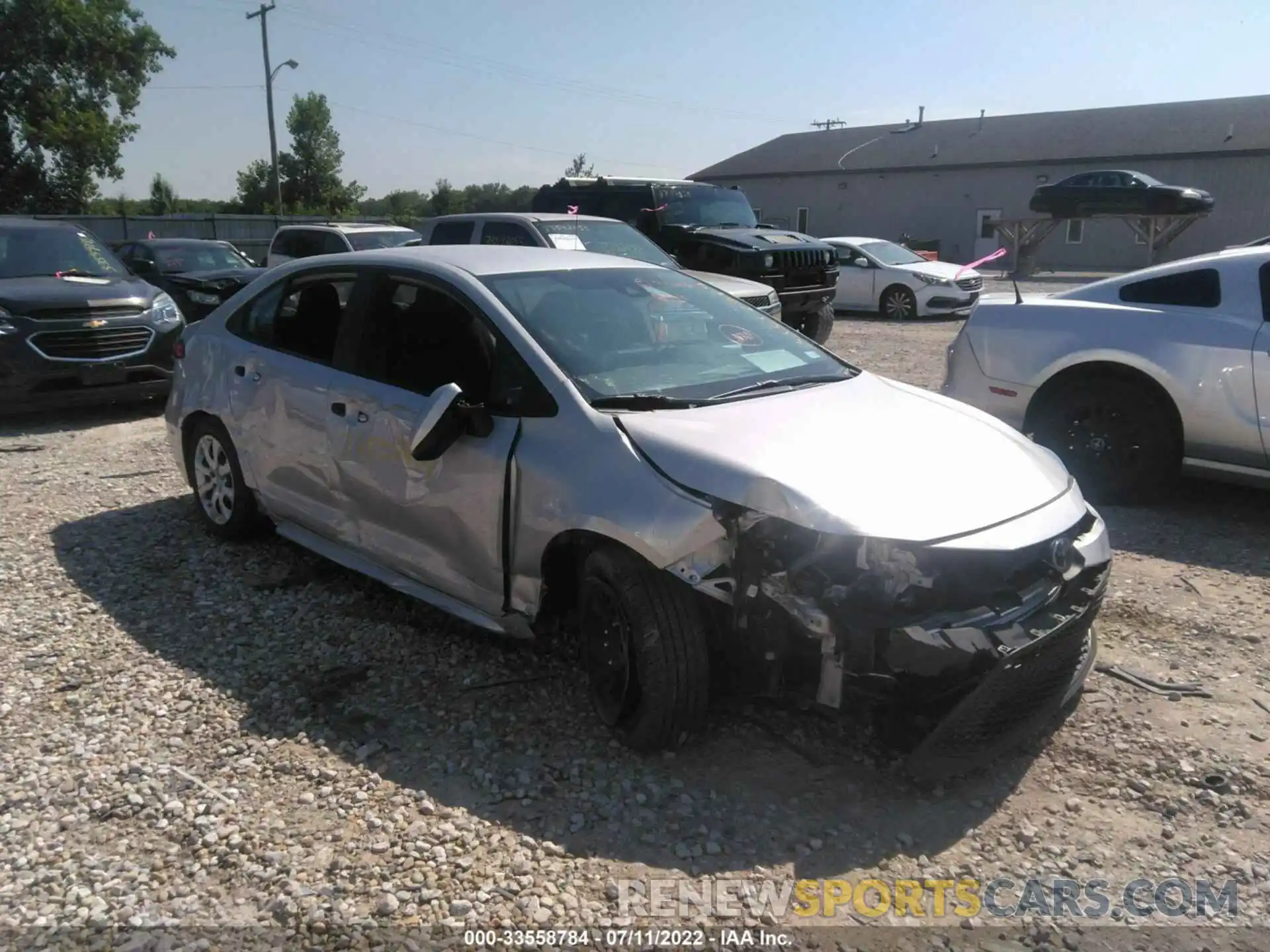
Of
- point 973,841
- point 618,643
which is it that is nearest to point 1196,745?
point 973,841

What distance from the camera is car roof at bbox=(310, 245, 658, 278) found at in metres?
4.19

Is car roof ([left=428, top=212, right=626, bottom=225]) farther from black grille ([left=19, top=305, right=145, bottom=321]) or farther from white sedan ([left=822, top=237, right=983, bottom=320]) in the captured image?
white sedan ([left=822, top=237, right=983, bottom=320])

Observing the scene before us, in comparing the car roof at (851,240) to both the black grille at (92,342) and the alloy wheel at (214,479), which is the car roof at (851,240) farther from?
the alloy wheel at (214,479)

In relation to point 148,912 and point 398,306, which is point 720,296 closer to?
point 398,306

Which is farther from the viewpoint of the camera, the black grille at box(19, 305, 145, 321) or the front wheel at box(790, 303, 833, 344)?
the front wheel at box(790, 303, 833, 344)

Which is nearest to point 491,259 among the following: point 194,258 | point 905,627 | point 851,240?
point 905,627

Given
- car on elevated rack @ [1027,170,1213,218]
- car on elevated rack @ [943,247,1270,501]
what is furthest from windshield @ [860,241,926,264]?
car on elevated rack @ [943,247,1270,501]

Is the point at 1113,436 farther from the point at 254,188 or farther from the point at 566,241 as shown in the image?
the point at 254,188

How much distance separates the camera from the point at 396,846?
9.48ft

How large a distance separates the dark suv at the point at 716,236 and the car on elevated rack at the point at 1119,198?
13.0 meters

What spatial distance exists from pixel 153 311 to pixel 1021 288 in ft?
60.5

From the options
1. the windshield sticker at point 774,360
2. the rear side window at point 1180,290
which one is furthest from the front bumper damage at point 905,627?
the rear side window at point 1180,290

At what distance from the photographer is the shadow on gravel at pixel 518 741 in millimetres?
2953

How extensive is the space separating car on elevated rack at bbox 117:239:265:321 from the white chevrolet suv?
47cm
